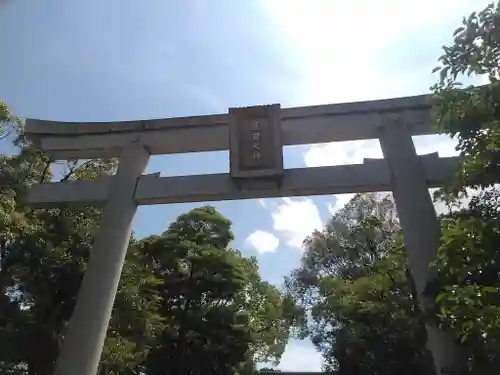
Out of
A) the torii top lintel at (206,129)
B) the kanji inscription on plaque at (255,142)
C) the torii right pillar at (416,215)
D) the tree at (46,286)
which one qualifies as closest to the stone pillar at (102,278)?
the torii top lintel at (206,129)

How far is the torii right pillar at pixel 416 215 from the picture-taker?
7.20 m

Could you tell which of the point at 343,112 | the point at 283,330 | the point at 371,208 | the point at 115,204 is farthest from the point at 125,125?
the point at 283,330

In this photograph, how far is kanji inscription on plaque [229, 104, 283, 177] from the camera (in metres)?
9.01

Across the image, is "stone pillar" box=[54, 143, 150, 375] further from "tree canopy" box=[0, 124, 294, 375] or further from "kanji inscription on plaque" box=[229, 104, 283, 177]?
"kanji inscription on plaque" box=[229, 104, 283, 177]

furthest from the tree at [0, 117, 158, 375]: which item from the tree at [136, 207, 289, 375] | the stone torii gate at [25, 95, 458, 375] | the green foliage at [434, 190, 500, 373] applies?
the green foliage at [434, 190, 500, 373]

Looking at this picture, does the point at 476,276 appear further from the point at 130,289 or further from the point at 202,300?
the point at 202,300

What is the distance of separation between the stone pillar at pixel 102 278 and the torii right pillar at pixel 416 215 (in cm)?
472

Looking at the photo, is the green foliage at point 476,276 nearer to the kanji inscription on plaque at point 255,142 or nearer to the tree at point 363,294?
the tree at point 363,294

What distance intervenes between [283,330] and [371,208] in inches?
245

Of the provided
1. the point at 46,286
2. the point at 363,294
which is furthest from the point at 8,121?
the point at 363,294

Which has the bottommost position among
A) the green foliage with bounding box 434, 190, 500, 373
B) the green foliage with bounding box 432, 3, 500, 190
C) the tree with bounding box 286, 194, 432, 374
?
the green foliage with bounding box 434, 190, 500, 373

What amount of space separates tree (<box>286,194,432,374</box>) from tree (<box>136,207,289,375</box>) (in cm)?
243

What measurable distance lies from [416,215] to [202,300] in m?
9.83

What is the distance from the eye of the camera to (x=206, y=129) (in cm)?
985
